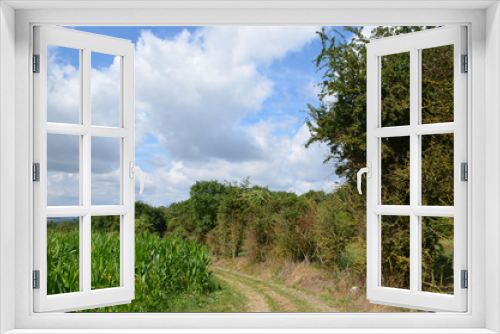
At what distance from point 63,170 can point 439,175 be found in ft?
10.4

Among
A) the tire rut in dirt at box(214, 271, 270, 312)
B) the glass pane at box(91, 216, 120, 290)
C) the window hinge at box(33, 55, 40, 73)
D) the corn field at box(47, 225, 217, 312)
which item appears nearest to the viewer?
the window hinge at box(33, 55, 40, 73)

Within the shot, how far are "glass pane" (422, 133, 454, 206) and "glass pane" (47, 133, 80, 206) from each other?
279 cm

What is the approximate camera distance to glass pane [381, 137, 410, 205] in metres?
3.63

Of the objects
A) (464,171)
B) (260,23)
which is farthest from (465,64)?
(260,23)

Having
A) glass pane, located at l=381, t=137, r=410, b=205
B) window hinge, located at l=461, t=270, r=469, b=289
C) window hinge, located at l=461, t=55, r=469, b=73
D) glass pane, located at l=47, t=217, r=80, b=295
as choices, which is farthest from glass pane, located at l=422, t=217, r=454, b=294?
glass pane, located at l=47, t=217, r=80, b=295

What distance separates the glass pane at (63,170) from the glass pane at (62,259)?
0.28m

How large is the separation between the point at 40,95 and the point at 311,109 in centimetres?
340

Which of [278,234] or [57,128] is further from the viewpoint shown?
[278,234]

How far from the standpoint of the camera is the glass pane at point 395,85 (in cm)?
366

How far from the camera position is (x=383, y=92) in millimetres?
3807

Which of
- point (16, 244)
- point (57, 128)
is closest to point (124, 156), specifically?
point (57, 128)

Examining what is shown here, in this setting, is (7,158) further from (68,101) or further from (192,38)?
(192,38)

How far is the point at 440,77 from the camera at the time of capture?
3473 millimetres

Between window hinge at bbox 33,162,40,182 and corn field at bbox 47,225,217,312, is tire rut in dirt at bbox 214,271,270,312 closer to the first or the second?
corn field at bbox 47,225,217,312
